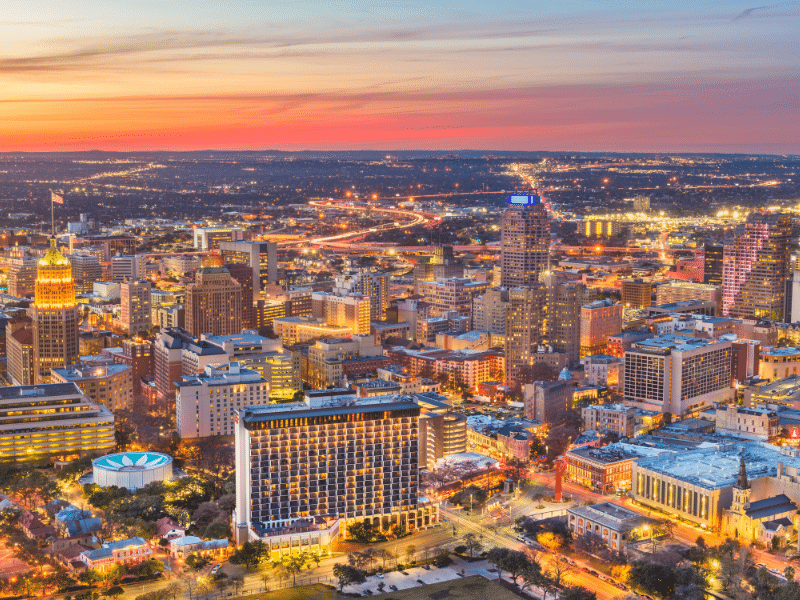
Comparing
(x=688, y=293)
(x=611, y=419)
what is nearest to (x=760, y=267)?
(x=688, y=293)

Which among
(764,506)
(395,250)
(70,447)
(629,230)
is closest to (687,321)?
(764,506)

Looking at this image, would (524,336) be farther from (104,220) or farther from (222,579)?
(104,220)

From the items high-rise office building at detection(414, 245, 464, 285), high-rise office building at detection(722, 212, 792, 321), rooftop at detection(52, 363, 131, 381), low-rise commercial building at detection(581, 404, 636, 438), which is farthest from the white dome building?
high-rise office building at detection(414, 245, 464, 285)

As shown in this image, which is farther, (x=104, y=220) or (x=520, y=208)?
(x=104, y=220)

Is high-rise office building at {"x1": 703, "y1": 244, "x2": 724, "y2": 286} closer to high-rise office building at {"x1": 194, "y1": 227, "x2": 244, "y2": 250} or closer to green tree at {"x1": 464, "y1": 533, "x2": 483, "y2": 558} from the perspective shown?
green tree at {"x1": 464, "y1": 533, "x2": 483, "y2": 558}

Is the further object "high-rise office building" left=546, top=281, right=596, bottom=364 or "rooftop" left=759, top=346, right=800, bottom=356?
"high-rise office building" left=546, top=281, right=596, bottom=364

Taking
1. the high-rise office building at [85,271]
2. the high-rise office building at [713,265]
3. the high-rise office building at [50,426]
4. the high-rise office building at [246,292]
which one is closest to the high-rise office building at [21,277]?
the high-rise office building at [85,271]
